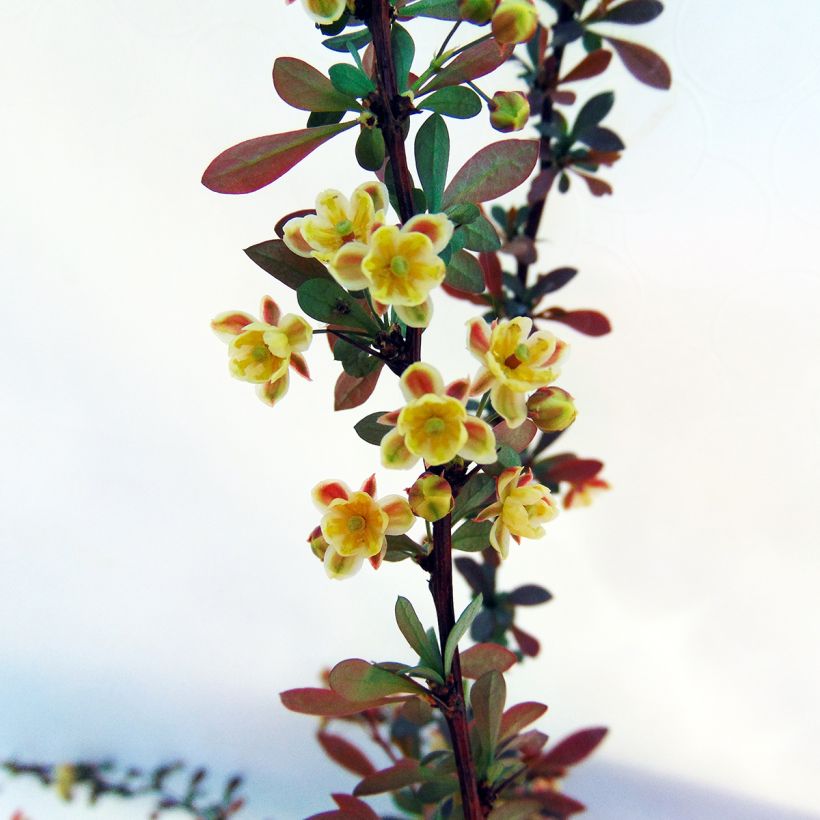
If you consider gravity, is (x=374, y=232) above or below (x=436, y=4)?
below

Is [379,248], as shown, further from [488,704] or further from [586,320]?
[586,320]

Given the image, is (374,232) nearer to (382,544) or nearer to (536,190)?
(382,544)

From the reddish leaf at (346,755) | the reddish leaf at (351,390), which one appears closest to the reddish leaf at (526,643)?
the reddish leaf at (346,755)

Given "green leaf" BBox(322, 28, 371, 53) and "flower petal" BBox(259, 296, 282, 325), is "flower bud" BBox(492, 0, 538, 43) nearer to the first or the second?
"green leaf" BBox(322, 28, 371, 53)

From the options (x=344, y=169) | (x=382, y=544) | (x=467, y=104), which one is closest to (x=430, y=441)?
(x=382, y=544)

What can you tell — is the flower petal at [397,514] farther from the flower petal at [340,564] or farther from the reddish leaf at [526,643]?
the reddish leaf at [526,643]

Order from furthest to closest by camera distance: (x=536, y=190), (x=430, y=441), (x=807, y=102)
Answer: (x=807, y=102) < (x=536, y=190) < (x=430, y=441)

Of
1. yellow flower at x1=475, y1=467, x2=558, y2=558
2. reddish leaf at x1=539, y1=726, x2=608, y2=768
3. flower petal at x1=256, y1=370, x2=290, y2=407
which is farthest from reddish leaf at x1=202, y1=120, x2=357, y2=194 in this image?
reddish leaf at x1=539, y1=726, x2=608, y2=768

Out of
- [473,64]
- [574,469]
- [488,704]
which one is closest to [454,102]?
[473,64]
